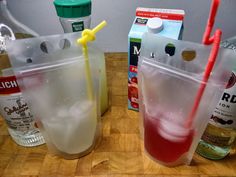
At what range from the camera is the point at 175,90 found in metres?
0.36

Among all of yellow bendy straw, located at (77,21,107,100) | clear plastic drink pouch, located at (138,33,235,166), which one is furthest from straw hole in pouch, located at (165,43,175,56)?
yellow bendy straw, located at (77,21,107,100)

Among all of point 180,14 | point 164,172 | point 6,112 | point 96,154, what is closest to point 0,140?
point 6,112

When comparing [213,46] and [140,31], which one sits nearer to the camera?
[213,46]

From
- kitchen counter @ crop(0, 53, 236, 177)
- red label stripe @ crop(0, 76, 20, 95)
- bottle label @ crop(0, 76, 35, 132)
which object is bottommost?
kitchen counter @ crop(0, 53, 236, 177)

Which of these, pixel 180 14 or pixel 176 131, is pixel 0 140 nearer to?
pixel 176 131

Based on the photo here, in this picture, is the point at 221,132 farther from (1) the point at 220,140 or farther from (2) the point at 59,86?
(2) the point at 59,86

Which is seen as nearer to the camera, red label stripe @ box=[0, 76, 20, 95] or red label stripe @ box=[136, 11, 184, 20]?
red label stripe @ box=[0, 76, 20, 95]

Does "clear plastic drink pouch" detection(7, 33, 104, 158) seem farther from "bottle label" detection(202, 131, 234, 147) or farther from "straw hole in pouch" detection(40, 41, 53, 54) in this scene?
"bottle label" detection(202, 131, 234, 147)

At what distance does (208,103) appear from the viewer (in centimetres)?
34

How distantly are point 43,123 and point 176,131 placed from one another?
22cm

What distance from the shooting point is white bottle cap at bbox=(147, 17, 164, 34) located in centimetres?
44

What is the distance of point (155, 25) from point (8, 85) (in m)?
0.29

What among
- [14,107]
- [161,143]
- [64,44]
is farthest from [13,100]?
[161,143]

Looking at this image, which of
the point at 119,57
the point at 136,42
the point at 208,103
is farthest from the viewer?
the point at 119,57
